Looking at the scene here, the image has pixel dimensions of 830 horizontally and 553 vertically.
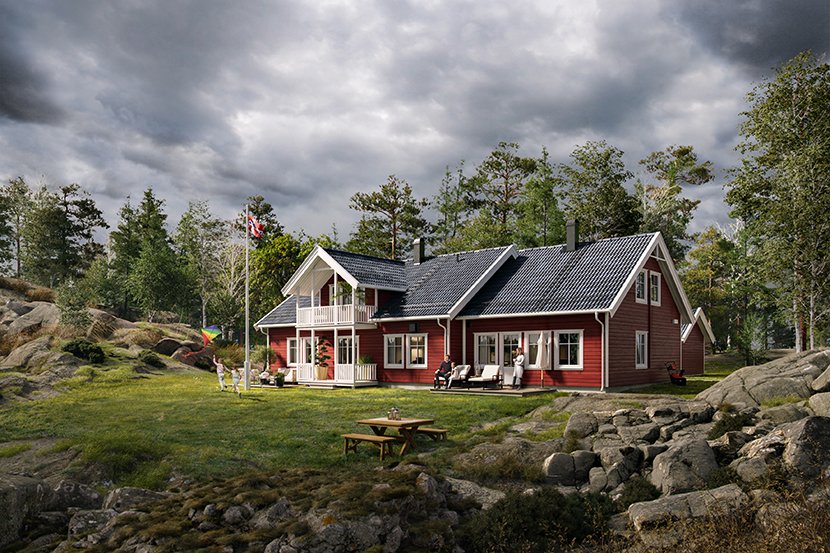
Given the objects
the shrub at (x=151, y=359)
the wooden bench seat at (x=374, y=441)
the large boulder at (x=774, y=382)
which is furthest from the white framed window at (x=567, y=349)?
the shrub at (x=151, y=359)

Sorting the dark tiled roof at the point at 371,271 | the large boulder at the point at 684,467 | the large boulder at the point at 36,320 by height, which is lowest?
the large boulder at the point at 684,467

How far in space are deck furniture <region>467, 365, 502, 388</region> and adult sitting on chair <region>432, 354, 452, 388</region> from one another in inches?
37.0

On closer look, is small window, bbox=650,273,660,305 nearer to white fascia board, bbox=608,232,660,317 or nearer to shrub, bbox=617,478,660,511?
white fascia board, bbox=608,232,660,317

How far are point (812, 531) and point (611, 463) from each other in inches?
178

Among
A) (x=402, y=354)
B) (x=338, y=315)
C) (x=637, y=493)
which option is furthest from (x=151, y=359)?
(x=637, y=493)

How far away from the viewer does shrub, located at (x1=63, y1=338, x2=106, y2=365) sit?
80.9ft

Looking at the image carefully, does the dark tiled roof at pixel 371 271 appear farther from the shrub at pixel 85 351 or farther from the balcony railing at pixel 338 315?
the shrub at pixel 85 351

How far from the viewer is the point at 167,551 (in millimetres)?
6098

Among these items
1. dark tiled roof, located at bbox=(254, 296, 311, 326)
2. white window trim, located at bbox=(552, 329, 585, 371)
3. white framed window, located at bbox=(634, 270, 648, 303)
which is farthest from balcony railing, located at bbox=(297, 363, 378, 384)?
white framed window, located at bbox=(634, 270, 648, 303)

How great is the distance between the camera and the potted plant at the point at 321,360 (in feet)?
87.0

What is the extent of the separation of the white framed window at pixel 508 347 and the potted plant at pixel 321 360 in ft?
28.5

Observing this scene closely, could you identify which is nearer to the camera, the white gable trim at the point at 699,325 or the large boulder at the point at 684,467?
the large boulder at the point at 684,467

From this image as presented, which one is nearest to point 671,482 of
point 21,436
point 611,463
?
point 611,463

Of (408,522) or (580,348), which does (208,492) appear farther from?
(580,348)
